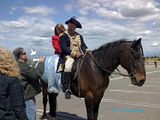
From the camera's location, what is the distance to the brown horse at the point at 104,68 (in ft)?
23.0

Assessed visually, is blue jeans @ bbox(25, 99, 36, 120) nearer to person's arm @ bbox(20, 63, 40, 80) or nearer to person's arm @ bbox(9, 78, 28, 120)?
person's arm @ bbox(20, 63, 40, 80)

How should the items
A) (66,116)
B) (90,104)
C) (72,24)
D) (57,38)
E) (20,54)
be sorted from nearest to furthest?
(20,54) → (90,104) → (72,24) → (57,38) → (66,116)

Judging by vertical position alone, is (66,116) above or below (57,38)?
below

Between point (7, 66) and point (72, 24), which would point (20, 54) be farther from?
point (72, 24)

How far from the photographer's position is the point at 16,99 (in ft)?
12.7

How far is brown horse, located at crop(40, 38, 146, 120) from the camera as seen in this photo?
7.00 m

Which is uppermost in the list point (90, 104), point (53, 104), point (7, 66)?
point (7, 66)

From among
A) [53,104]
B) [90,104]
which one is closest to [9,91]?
[90,104]

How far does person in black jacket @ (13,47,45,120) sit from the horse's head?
2.19 metres

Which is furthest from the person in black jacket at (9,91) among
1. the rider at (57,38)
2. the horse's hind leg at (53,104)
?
the horse's hind leg at (53,104)

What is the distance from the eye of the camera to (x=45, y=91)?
9.32 metres

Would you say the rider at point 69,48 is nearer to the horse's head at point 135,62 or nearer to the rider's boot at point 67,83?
the rider's boot at point 67,83

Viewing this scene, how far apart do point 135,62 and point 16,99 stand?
3.67 m

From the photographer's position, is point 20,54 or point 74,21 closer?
point 20,54
